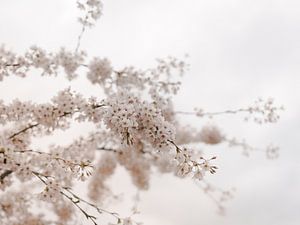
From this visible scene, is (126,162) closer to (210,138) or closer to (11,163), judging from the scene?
(210,138)

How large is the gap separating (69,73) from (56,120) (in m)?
1.89

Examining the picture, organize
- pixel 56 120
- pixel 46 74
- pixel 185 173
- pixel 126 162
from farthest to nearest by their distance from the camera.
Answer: pixel 126 162 → pixel 46 74 → pixel 56 120 → pixel 185 173

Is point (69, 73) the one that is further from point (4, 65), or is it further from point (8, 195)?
point (8, 195)

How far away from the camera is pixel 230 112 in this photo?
941 cm

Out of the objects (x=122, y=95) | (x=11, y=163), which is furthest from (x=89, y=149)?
(x=122, y=95)

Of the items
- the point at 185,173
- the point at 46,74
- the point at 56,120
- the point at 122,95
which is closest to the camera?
the point at 185,173

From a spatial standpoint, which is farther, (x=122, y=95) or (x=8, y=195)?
(x=8, y=195)

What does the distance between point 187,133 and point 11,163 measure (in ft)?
23.9

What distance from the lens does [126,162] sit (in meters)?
10.5

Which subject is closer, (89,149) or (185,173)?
(185,173)

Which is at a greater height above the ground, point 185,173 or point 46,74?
point 46,74

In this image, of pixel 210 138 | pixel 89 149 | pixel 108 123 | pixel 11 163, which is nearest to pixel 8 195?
pixel 89 149

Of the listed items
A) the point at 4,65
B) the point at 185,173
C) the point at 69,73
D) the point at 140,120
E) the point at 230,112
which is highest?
the point at 230,112

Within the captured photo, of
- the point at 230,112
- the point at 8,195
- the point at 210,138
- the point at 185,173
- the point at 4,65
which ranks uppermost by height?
the point at 210,138
